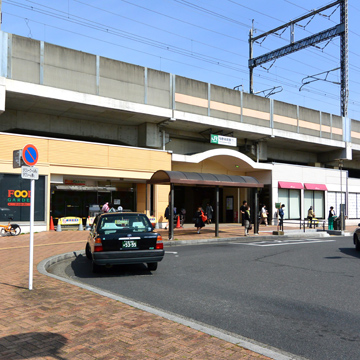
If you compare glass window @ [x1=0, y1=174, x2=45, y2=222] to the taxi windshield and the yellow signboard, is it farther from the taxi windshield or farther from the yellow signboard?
the taxi windshield

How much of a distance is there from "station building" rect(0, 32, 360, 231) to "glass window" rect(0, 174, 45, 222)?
5 centimetres

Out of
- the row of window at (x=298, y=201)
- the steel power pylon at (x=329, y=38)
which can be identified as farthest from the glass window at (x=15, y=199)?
the steel power pylon at (x=329, y=38)

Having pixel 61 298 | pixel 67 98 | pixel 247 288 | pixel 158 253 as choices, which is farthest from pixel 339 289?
pixel 67 98

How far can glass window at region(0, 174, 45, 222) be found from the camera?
760 inches

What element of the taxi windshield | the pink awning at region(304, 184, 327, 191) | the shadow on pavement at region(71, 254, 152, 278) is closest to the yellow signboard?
the shadow on pavement at region(71, 254, 152, 278)

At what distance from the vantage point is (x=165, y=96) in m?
26.2

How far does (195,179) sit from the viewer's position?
18188 millimetres

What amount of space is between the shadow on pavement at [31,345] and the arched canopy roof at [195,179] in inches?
503

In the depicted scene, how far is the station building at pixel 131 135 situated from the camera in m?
20.7

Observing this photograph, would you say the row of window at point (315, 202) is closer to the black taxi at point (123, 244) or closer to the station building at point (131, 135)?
the station building at point (131, 135)

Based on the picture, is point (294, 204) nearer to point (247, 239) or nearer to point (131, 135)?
point (131, 135)

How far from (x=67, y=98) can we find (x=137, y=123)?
650cm

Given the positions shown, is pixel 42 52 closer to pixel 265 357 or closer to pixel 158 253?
pixel 158 253

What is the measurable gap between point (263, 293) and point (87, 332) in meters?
3.71
